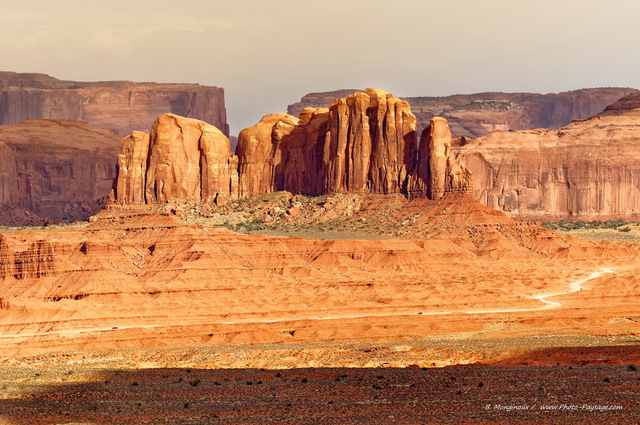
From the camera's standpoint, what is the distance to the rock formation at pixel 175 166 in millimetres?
158750

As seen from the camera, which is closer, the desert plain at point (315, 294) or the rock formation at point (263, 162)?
the desert plain at point (315, 294)

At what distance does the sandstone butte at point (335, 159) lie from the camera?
15662 cm

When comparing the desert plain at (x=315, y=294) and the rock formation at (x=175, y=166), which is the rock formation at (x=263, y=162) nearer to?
the desert plain at (x=315, y=294)

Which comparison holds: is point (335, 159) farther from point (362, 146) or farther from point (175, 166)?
point (175, 166)

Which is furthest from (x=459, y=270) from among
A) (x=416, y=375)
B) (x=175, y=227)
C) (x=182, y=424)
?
(x=182, y=424)

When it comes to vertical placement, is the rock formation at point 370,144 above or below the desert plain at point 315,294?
above

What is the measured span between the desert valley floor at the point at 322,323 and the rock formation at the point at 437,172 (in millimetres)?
1780

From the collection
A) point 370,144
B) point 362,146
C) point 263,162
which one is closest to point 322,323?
point 362,146

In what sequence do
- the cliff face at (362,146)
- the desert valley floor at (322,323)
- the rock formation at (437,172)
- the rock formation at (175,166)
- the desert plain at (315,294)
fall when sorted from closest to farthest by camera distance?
the desert valley floor at (322,323), the desert plain at (315,294), the rock formation at (437,172), the cliff face at (362,146), the rock formation at (175,166)

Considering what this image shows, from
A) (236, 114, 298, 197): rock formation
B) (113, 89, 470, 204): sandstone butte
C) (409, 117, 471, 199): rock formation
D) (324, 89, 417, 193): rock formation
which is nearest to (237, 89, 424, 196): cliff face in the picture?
(324, 89, 417, 193): rock formation

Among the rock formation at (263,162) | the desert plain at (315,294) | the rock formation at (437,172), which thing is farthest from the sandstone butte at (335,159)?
the rock formation at (263,162)

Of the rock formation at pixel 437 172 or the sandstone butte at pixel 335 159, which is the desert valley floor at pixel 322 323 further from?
the sandstone butte at pixel 335 159

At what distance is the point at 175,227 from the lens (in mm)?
134500

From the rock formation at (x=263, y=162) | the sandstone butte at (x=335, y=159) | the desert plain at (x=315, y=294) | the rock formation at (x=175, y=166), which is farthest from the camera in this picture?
the rock formation at (x=263, y=162)
